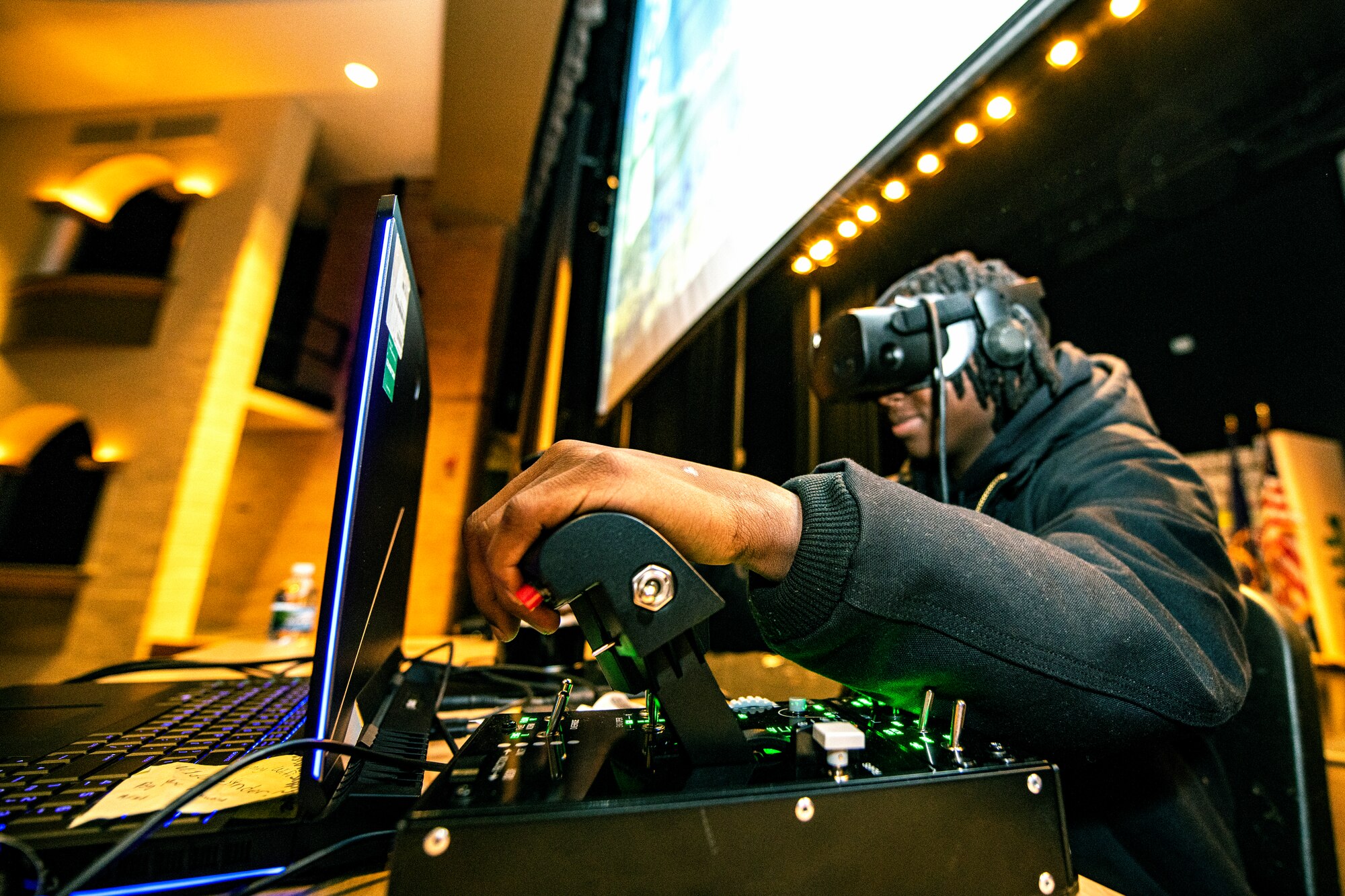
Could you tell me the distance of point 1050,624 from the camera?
1.22 ft

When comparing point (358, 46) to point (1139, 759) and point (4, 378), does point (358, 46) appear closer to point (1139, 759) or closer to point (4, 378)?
point (4, 378)

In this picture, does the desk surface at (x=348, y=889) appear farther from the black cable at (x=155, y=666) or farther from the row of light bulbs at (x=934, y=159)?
the row of light bulbs at (x=934, y=159)

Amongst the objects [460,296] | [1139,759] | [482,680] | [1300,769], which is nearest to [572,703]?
[482,680]

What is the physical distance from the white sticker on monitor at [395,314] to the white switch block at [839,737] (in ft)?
1.18

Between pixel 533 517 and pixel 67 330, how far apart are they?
4.44 m

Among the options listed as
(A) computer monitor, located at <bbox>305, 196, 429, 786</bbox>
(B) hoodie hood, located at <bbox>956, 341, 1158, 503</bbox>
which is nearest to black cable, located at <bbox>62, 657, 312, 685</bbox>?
(A) computer monitor, located at <bbox>305, 196, 429, 786</bbox>

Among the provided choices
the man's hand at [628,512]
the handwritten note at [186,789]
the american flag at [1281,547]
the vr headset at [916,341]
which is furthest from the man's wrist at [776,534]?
the american flag at [1281,547]

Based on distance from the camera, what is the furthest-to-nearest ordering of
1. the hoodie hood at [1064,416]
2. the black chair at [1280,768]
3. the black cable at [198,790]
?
the hoodie hood at [1064,416], the black chair at [1280,768], the black cable at [198,790]

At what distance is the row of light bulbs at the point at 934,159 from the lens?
63 cm

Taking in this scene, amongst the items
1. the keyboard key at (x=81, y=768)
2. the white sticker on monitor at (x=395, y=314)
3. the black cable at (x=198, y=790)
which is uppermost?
the white sticker on monitor at (x=395, y=314)

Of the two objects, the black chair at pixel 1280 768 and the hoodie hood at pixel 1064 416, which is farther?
the hoodie hood at pixel 1064 416

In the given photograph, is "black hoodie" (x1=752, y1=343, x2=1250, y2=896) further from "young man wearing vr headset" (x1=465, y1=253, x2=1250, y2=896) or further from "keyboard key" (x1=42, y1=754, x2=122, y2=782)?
"keyboard key" (x1=42, y1=754, x2=122, y2=782)

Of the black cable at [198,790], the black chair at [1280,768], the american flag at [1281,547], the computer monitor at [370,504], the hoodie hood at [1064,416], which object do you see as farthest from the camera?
the american flag at [1281,547]

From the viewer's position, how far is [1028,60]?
0.65m
